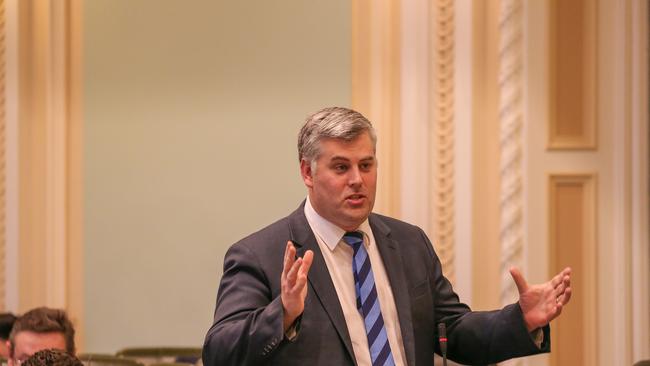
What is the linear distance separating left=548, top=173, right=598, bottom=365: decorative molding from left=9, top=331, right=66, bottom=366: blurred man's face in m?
2.66

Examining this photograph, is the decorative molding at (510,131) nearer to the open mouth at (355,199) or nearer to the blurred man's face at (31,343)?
the blurred man's face at (31,343)

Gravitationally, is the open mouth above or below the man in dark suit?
above

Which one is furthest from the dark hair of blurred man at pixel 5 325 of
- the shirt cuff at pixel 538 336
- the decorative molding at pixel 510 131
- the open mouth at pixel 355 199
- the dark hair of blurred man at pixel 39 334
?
the shirt cuff at pixel 538 336

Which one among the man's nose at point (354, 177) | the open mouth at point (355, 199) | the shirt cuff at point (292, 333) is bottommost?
the shirt cuff at point (292, 333)

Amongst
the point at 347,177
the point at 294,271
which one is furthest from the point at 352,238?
the point at 294,271

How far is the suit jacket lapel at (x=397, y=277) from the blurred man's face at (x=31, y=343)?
1788mm

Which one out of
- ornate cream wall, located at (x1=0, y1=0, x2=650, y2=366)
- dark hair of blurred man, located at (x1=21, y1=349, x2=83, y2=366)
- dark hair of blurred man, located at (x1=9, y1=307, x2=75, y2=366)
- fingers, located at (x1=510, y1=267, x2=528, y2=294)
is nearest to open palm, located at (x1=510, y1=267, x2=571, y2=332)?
fingers, located at (x1=510, y1=267, x2=528, y2=294)

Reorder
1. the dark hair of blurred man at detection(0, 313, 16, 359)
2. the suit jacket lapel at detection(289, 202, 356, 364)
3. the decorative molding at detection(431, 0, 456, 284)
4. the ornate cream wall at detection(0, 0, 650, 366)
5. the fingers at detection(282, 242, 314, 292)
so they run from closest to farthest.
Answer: the fingers at detection(282, 242, 314, 292), the suit jacket lapel at detection(289, 202, 356, 364), the dark hair of blurred man at detection(0, 313, 16, 359), the ornate cream wall at detection(0, 0, 650, 366), the decorative molding at detection(431, 0, 456, 284)

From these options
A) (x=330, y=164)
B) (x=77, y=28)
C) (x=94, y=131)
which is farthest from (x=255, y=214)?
(x=330, y=164)

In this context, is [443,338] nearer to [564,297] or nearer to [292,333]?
[564,297]

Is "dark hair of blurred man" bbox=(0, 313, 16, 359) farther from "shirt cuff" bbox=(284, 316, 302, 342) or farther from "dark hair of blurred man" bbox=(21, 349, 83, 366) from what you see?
"shirt cuff" bbox=(284, 316, 302, 342)

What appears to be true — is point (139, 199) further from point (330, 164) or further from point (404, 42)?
point (330, 164)

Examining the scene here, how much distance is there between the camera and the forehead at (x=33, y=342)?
425cm

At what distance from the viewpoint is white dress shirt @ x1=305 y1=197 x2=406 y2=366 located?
2.86m
